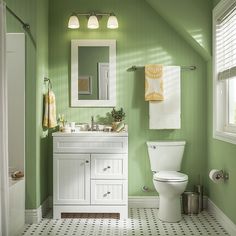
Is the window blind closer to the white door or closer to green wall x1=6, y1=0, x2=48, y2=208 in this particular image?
the white door

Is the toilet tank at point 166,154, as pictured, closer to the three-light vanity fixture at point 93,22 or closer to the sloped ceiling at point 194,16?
the sloped ceiling at point 194,16

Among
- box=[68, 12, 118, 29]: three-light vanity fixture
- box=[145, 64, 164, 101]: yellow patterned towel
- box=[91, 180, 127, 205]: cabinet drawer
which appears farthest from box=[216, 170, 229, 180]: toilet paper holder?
box=[68, 12, 118, 29]: three-light vanity fixture

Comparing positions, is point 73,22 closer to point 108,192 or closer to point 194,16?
point 194,16

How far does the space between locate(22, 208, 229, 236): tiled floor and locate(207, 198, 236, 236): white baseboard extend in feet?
0.14

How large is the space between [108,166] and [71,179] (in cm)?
40

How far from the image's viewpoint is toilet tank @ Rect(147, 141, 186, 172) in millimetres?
3957

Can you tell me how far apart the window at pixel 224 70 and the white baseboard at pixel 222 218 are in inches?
28.8

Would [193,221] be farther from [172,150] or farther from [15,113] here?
[15,113]

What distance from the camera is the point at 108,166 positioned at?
3.71 meters

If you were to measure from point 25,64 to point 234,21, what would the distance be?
203 centimetres

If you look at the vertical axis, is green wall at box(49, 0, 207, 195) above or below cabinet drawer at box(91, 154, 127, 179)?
above

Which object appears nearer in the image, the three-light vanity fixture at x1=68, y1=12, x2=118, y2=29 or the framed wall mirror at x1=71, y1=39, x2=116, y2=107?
the three-light vanity fixture at x1=68, y1=12, x2=118, y2=29

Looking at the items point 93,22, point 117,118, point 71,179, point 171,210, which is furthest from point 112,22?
point 171,210

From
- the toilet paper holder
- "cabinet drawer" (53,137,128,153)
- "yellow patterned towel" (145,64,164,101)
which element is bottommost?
the toilet paper holder
